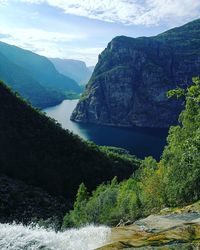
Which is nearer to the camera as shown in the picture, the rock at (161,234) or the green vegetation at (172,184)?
the rock at (161,234)

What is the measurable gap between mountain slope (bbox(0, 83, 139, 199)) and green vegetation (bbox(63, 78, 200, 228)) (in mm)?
53809

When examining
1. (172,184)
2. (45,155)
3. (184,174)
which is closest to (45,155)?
(45,155)

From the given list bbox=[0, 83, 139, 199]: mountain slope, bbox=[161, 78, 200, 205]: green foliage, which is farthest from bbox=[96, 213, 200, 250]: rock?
bbox=[0, 83, 139, 199]: mountain slope

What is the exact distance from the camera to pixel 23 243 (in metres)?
24.7

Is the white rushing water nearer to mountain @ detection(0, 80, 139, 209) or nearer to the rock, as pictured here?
the rock

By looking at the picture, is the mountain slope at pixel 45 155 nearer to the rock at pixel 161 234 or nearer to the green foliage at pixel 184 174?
the green foliage at pixel 184 174

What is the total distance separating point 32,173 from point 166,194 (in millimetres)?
83414

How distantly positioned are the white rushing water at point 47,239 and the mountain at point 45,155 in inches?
3740

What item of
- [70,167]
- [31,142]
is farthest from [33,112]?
[70,167]

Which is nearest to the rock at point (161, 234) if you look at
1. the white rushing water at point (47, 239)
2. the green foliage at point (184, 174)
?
the white rushing water at point (47, 239)

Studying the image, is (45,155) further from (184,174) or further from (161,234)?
(161,234)

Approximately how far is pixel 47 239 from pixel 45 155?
361ft

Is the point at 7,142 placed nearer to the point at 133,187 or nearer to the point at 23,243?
the point at 133,187

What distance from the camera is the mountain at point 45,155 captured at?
4934 inches
